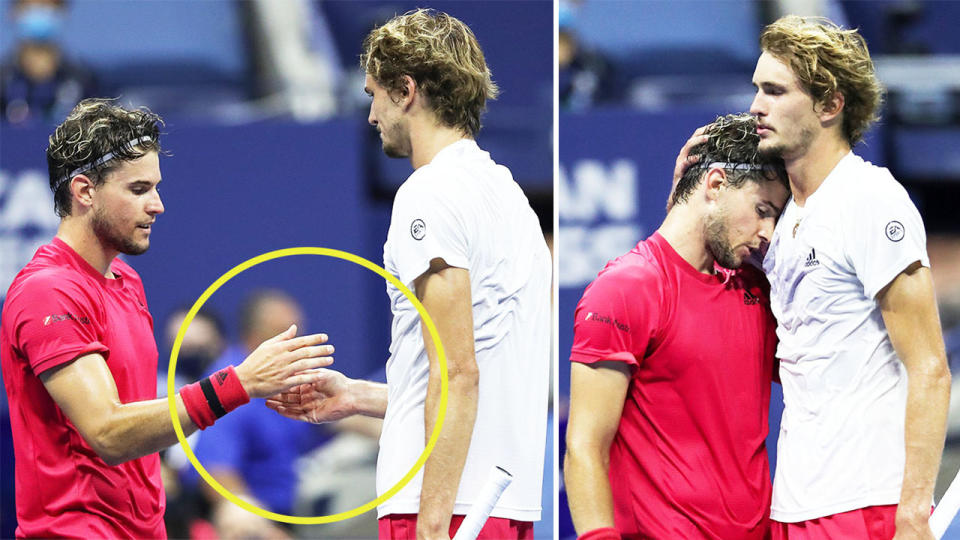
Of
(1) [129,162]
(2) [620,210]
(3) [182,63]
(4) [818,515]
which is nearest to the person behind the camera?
(4) [818,515]

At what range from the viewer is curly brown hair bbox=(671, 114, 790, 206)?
3574mm

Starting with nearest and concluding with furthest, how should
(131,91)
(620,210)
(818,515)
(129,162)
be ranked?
(818,515) < (129,162) < (620,210) < (131,91)

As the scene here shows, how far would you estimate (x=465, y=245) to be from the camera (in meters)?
3.43

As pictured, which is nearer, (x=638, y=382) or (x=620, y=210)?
(x=638, y=382)

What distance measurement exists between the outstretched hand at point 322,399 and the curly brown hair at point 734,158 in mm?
1088

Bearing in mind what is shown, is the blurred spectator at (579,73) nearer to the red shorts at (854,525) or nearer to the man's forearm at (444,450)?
the man's forearm at (444,450)

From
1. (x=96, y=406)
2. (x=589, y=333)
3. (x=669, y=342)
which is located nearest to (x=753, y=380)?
(x=669, y=342)

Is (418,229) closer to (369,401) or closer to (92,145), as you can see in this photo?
(369,401)

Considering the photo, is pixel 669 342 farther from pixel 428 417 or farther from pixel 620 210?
pixel 620 210

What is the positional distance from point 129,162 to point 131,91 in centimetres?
545

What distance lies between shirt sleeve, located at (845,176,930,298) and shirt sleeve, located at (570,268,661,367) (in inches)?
21.2

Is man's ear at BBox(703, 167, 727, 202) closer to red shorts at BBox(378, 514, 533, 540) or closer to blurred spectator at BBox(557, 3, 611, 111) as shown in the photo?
red shorts at BBox(378, 514, 533, 540)

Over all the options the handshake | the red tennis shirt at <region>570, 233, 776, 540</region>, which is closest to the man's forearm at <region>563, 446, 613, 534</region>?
the red tennis shirt at <region>570, 233, 776, 540</region>

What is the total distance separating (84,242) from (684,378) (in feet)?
5.49
